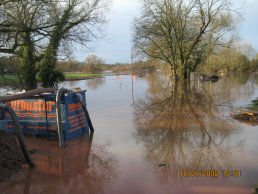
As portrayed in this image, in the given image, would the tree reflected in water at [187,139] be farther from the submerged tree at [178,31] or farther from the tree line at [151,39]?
the submerged tree at [178,31]

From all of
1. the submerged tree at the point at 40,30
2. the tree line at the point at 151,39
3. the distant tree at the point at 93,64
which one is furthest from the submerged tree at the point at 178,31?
the distant tree at the point at 93,64

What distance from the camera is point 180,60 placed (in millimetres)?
42406

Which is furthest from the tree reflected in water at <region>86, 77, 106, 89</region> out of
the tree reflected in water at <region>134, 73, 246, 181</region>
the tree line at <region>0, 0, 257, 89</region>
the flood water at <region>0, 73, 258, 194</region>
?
the flood water at <region>0, 73, 258, 194</region>

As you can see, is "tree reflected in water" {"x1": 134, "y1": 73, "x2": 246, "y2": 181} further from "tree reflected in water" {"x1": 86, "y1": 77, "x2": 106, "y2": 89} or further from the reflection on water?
"tree reflected in water" {"x1": 86, "y1": 77, "x2": 106, "y2": 89}

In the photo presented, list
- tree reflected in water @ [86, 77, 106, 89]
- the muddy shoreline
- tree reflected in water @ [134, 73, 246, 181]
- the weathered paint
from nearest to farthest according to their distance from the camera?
the muddy shoreline
tree reflected in water @ [134, 73, 246, 181]
the weathered paint
tree reflected in water @ [86, 77, 106, 89]

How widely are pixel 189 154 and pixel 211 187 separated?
2.13m

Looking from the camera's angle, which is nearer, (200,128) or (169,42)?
(200,128)

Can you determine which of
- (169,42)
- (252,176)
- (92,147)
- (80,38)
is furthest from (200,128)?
(169,42)

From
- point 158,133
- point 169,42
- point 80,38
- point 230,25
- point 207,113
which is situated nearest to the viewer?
point 158,133

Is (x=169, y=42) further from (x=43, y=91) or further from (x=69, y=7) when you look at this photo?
(x=43, y=91)
